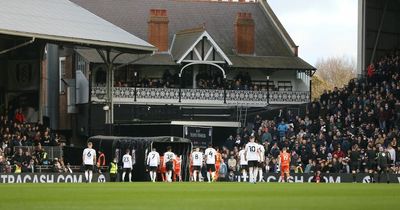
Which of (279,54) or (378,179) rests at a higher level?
(279,54)

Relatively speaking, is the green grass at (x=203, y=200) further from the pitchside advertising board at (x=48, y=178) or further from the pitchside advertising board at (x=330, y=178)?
the pitchside advertising board at (x=48, y=178)

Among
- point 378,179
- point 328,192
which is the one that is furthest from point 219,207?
point 378,179

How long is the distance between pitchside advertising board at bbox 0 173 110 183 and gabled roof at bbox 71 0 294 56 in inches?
1101

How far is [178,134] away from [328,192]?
36.9m

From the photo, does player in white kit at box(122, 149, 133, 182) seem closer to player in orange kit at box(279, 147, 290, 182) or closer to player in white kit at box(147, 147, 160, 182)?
player in white kit at box(147, 147, 160, 182)

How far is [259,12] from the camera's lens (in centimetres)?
8788

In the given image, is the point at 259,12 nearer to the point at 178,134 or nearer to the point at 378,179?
the point at 178,134

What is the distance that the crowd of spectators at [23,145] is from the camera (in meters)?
55.8

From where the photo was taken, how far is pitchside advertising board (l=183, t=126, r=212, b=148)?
70.2m

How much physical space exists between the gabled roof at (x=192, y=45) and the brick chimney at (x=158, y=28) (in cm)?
120

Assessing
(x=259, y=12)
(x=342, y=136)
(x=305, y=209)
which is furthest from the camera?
(x=259, y=12)

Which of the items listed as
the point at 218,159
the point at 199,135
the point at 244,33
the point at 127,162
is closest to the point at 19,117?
the point at 199,135

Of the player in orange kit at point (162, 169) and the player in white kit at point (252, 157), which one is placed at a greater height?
the player in white kit at point (252, 157)

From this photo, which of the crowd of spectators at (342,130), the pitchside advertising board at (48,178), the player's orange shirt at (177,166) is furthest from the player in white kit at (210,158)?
the pitchside advertising board at (48,178)
